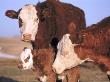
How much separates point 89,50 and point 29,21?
1.79 m

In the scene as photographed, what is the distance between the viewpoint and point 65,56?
10820 millimetres

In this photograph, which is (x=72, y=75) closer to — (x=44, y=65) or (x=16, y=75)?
(x=44, y=65)

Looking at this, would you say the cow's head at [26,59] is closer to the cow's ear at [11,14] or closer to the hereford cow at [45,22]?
the hereford cow at [45,22]

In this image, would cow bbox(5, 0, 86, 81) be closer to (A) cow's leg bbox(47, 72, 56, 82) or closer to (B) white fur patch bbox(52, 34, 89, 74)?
(A) cow's leg bbox(47, 72, 56, 82)

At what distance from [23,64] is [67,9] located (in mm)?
2162

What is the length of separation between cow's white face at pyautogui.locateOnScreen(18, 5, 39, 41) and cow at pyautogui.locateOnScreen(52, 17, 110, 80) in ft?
3.71

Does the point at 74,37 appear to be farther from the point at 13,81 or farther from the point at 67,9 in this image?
the point at 13,81

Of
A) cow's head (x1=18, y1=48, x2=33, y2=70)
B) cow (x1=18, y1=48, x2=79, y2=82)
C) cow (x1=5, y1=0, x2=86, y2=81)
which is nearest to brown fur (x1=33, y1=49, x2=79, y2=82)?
cow (x1=18, y1=48, x2=79, y2=82)

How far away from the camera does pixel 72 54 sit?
10.8 meters

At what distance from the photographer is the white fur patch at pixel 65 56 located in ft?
35.0

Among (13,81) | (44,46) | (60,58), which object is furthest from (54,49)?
(13,81)

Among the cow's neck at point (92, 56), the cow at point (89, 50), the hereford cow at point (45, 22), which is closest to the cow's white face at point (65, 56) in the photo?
the cow at point (89, 50)

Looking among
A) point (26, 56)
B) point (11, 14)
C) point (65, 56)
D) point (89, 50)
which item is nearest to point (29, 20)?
point (26, 56)

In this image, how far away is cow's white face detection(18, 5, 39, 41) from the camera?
1163cm
